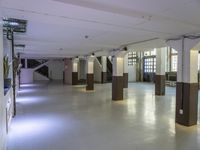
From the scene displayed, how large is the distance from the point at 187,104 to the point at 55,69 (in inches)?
744

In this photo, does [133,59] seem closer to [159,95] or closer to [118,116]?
[159,95]

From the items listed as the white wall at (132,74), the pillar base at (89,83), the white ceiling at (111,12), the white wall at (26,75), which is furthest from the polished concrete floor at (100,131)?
the white wall at (26,75)

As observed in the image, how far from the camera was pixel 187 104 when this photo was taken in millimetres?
4785

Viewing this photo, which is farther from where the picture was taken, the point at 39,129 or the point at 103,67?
the point at 103,67

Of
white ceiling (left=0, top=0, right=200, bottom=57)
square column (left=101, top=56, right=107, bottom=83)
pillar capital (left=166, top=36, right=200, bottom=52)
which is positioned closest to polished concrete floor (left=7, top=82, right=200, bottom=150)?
pillar capital (left=166, top=36, right=200, bottom=52)

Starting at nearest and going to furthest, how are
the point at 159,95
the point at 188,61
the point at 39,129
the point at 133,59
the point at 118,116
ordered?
the point at 39,129 → the point at 188,61 → the point at 118,116 → the point at 159,95 → the point at 133,59

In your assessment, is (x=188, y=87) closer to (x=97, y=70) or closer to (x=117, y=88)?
(x=117, y=88)

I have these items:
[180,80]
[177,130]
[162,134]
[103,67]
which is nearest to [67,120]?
[162,134]

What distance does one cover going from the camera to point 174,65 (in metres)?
15.0

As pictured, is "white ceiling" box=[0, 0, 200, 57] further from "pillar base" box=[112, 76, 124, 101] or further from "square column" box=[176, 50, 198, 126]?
"pillar base" box=[112, 76, 124, 101]

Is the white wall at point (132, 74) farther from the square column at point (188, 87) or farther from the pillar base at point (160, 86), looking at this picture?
the square column at point (188, 87)

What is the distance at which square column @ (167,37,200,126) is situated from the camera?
15.5 ft

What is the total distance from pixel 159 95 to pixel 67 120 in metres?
6.02

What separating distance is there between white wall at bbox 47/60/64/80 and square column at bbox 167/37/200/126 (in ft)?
59.7
